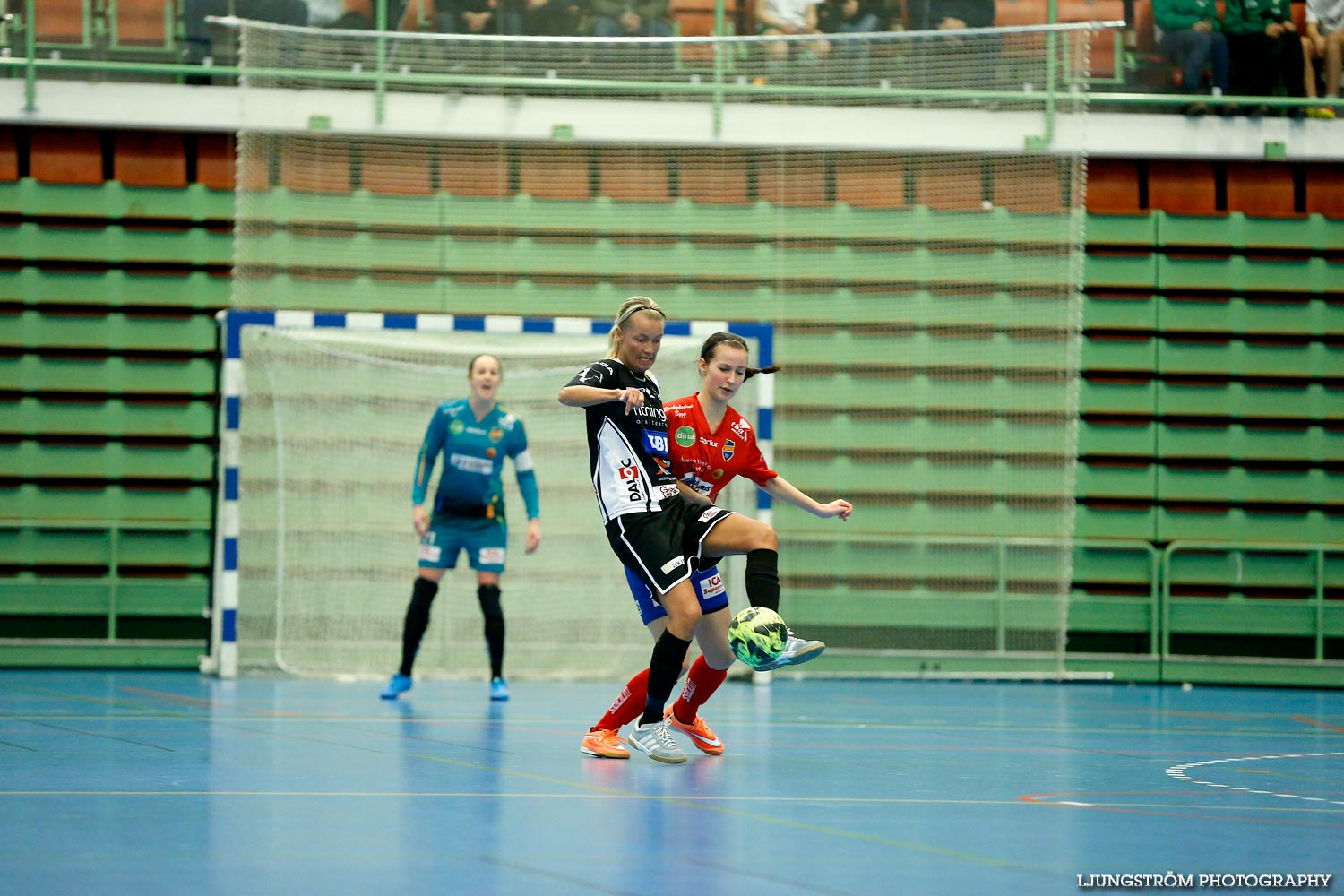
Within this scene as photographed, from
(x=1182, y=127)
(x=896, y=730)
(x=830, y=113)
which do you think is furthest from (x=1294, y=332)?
(x=896, y=730)

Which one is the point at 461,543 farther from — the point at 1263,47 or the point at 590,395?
the point at 1263,47

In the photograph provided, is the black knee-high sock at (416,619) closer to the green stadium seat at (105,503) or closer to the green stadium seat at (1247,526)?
the green stadium seat at (105,503)

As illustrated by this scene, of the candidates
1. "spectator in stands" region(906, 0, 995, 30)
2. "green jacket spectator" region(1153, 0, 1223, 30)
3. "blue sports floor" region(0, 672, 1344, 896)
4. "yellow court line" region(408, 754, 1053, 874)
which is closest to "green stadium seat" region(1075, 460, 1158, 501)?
"green jacket spectator" region(1153, 0, 1223, 30)

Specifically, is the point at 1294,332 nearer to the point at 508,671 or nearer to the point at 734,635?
the point at 508,671

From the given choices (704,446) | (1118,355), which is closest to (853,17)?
(1118,355)

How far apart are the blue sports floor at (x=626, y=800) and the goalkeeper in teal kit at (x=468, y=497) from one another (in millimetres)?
571

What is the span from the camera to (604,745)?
20.7 feet

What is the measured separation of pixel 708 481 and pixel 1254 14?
8.40 meters

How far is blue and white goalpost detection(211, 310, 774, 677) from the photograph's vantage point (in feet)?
34.3

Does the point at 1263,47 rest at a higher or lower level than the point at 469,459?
higher

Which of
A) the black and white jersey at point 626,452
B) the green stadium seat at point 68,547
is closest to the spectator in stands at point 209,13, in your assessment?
the green stadium seat at point 68,547

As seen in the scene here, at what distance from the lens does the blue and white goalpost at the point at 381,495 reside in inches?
412

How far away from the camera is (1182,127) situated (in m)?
12.5

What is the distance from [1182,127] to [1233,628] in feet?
13.4
